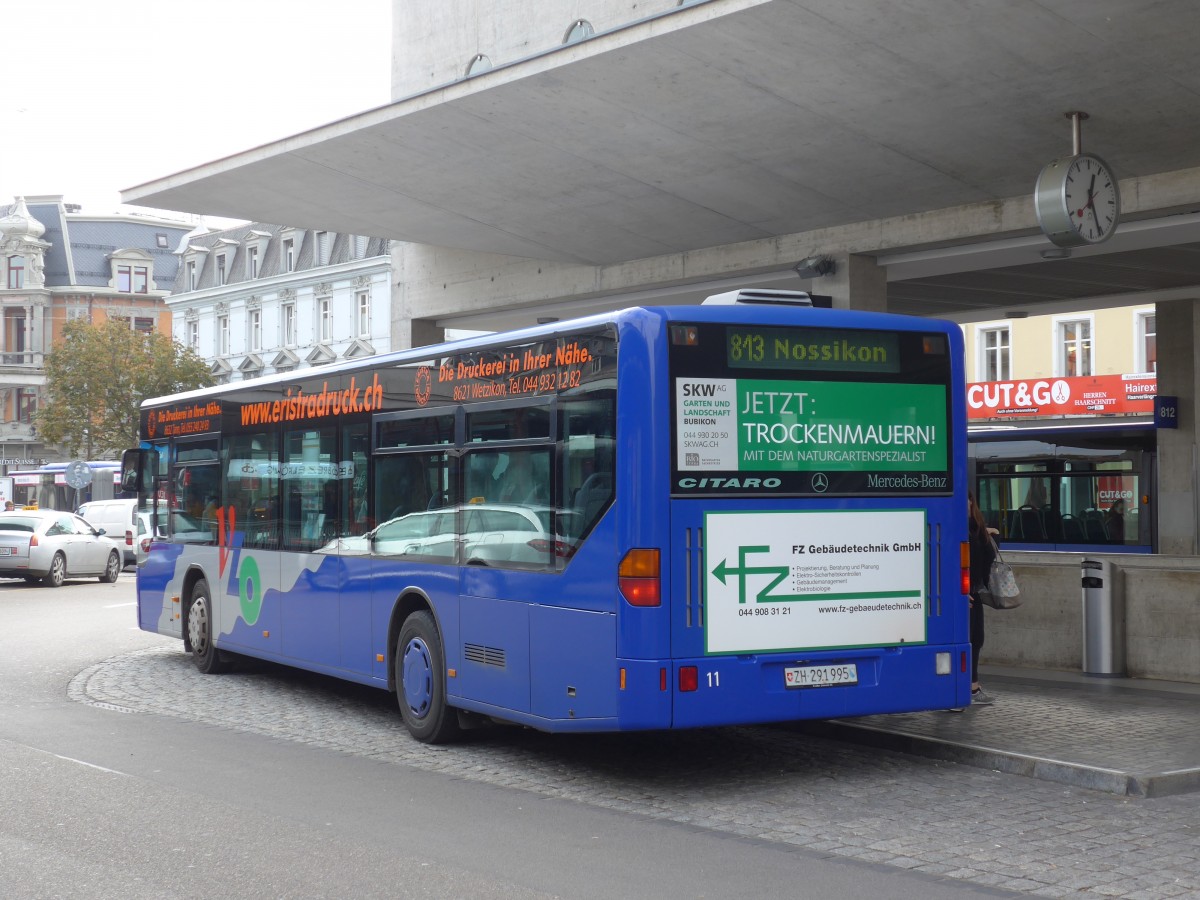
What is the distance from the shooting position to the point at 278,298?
2778 inches

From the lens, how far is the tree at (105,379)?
2424 inches

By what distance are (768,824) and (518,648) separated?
85.7 inches

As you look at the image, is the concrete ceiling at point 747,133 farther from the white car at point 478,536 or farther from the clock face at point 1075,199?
the white car at point 478,536

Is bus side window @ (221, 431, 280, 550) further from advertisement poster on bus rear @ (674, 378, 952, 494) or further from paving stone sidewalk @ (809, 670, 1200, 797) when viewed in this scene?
advertisement poster on bus rear @ (674, 378, 952, 494)

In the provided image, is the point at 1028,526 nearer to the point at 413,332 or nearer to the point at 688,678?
the point at 413,332

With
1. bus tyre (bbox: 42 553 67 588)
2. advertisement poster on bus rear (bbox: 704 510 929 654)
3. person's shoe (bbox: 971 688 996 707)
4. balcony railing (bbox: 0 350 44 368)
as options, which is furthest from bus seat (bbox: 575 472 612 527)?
balcony railing (bbox: 0 350 44 368)

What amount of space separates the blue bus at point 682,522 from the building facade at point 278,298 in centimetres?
5090

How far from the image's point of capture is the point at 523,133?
13664mm

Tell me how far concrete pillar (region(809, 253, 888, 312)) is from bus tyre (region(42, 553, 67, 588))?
20.7m

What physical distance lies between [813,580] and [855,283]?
266 inches

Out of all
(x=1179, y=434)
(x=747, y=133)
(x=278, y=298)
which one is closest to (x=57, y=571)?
(x=1179, y=434)

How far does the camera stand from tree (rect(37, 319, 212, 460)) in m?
61.6

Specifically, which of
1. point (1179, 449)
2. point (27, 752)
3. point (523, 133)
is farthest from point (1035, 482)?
point (27, 752)

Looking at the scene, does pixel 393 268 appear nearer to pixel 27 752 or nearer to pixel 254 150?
pixel 254 150
